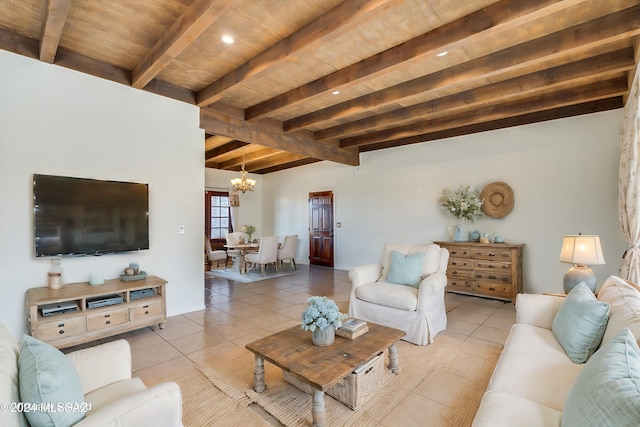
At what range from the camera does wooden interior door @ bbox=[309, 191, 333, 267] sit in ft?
25.4

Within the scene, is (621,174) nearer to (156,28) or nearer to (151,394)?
(151,394)

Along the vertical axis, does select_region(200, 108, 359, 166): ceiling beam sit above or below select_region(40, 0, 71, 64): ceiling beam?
below

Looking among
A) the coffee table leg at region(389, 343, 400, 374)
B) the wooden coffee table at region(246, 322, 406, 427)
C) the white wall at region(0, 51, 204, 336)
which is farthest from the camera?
the white wall at region(0, 51, 204, 336)

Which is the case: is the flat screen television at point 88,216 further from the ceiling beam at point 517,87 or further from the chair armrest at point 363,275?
the ceiling beam at point 517,87

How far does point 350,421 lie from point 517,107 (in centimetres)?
442

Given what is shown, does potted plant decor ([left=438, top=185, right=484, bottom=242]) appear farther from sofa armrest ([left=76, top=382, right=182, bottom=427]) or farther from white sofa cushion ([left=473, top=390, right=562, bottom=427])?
sofa armrest ([left=76, top=382, right=182, bottom=427])

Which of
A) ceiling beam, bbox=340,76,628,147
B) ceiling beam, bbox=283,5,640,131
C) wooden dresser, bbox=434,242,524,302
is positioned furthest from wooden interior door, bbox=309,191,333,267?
ceiling beam, bbox=283,5,640,131

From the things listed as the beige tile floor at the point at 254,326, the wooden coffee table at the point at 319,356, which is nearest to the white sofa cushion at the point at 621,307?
the beige tile floor at the point at 254,326

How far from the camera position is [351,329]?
2.29m

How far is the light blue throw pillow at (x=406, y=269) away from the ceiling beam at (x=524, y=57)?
192 cm

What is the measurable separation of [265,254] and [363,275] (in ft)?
11.8

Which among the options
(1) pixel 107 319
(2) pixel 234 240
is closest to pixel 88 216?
(1) pixel 107 319

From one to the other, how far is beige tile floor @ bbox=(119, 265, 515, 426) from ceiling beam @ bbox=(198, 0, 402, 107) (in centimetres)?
271

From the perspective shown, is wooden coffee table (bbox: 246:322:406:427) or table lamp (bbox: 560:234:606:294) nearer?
wooden coffee table (bbox: 246:322:406:427)
